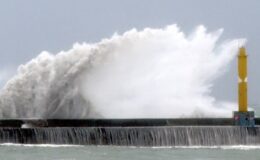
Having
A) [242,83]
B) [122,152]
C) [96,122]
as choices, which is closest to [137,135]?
[96,122]

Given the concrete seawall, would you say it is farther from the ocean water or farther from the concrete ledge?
the concrete ledge

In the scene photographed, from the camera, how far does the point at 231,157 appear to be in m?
24.6

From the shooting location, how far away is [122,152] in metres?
26.0

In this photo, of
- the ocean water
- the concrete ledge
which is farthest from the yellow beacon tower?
the ocean water

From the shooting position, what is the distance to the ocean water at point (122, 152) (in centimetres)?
2444

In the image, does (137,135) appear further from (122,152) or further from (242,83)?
(242,83)

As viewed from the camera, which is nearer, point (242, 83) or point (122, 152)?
point (122, 152)

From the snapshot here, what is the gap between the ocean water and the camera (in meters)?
24.4

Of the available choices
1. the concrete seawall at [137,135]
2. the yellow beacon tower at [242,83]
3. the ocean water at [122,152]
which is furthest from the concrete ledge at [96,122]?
the ocean water at [122,152]

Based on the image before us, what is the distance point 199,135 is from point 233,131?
1179mm

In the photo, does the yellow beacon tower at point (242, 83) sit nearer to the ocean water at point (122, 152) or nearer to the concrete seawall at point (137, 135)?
the concrete seawall at point (137, 135)

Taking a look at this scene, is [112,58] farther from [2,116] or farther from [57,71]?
[2,116]

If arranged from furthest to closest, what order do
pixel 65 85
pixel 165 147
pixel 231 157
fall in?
1. pixel 65 85
2. pixel 165 147
3. pixel 231 157

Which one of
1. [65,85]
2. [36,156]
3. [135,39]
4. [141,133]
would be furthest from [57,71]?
[36,156]
